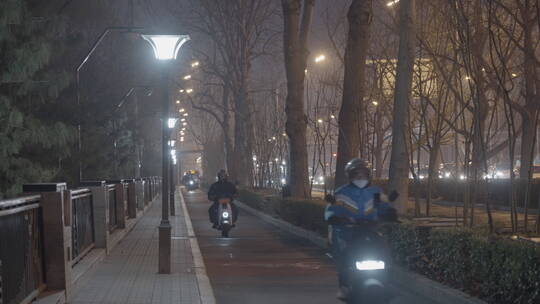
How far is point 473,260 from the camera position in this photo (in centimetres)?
1148

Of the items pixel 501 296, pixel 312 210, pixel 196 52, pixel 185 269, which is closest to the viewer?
pixel 501 296

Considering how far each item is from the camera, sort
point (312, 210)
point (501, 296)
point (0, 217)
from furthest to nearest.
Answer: point (312, 210) < point (501, 296) < point (0, 217)

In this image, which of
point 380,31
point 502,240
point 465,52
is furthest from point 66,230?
point 380,31

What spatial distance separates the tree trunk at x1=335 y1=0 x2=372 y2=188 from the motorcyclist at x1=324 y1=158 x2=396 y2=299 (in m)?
13.8

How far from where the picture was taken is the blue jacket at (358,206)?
1001cm

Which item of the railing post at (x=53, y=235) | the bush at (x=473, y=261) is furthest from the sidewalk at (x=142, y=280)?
the bush at (x=473, y=261)

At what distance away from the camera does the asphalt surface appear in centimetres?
1311

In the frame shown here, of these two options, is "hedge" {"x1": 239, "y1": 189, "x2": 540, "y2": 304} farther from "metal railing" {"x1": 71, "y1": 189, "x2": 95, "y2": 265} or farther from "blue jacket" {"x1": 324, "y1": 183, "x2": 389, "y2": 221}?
"metal railing" {"x1": 71, "y1": 189, "x2": 95, "y2": 265}

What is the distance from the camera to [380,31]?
35688 mm

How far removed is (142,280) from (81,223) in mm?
2359

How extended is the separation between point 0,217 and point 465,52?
10025mm

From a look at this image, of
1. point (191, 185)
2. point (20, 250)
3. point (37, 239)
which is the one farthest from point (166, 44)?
point (191, 185)

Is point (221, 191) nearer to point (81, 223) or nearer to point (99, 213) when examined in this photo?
point (99, 213)

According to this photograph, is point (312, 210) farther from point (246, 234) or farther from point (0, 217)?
point (0, 217)
